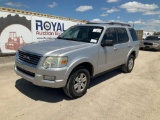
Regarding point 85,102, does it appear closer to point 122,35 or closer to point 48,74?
point 48,74

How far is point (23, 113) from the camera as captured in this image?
12.1 ft

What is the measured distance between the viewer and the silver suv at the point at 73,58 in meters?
3.96

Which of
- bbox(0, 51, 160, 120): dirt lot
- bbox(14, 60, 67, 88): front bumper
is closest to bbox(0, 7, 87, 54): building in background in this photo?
bbox(0, 51, 160, 120): dirt lot

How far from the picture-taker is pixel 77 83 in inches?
178

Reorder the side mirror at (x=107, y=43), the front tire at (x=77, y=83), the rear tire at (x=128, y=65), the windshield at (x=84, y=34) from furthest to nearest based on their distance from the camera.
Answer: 1. the rear tire at (x=128, y=65)
2. the windshield at (x=84, y=34)
3. the side mirror at (x=107, y=43)
4. the front tire at (x=77, y=83)

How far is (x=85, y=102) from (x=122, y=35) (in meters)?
3.23

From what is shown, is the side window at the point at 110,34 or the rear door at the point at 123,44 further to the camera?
the rear door at the point at 123,44

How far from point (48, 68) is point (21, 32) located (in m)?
7.85

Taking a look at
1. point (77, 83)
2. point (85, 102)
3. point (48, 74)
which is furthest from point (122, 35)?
point (48, 74)

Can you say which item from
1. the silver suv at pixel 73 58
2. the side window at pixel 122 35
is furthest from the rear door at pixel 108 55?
the side window at pixel 122 35

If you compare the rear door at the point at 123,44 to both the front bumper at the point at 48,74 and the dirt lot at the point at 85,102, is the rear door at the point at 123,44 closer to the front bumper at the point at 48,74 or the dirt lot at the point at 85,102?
the dirt lot at the point at 85,102

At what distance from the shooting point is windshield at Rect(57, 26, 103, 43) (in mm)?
5156

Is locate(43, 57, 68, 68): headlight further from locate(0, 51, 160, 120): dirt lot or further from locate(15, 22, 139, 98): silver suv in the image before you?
locate(0, 51, 160, 120): dirt lot

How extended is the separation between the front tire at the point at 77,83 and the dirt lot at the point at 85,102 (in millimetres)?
178
